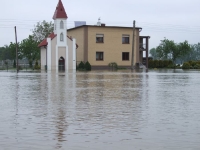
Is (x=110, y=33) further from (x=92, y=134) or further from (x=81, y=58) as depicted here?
(x=92, y=134)

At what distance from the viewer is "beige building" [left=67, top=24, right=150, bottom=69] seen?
227 feet

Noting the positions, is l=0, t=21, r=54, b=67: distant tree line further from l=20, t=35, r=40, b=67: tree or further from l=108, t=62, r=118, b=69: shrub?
l=108, t=62, r=118, b=69: shrub

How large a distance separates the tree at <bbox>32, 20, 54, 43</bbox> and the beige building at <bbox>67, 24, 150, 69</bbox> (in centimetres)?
1717

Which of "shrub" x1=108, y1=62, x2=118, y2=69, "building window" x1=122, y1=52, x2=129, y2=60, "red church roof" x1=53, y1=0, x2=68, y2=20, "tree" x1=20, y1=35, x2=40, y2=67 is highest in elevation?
"red church roof" x1=53, y1=0, x2=68, y2=20

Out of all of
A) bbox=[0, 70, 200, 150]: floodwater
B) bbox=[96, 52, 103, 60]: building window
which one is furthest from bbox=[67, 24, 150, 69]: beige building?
bbox=[0, 70, 200, 150]: floodwater

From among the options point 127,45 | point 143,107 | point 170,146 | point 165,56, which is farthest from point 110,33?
point 170,146

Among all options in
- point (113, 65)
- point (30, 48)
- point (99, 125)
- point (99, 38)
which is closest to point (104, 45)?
point (99, 38)

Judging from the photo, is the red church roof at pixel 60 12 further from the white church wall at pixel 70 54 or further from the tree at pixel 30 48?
the tree at pixel 30 48

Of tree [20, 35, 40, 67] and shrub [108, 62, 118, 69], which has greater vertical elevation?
tree [20, 35, 40, 67]

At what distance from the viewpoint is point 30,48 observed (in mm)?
89250

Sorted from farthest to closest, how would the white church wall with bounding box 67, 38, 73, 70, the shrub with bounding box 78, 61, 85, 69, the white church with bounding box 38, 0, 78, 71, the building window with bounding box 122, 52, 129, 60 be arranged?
1. the building window with bounding box 122, 52, 129, 60
2. the white church wall with bounding box 67, 38, 73, 70
3. the white church with bounding box 38, 0, 78, 71
4. the shrub with bounding box 78, 61, 85, 69

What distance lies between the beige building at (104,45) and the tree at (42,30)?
17.2m

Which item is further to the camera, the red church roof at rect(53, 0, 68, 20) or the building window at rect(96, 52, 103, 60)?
the building window at rect(96, 52, 103, 60)

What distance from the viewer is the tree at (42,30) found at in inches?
3524
